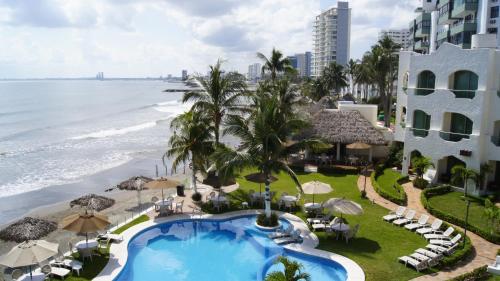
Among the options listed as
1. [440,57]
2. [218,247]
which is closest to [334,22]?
[440,57]

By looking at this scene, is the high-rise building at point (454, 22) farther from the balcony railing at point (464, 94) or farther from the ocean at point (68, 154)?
the ocean at point (68, 154)

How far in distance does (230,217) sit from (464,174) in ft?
43.1

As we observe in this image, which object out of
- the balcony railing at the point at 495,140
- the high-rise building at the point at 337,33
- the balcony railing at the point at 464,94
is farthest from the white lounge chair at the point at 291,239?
the high-rise building at the point at 337,33

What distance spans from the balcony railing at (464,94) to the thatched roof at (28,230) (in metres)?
23.7

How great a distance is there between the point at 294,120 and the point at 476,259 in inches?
361

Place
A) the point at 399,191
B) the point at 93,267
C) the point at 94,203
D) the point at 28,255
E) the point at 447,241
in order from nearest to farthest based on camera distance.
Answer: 1. the point at 28,255
2. the point at 93,267
3. the point at 447,241
4. the point at 94,203
5. the point at 399,191

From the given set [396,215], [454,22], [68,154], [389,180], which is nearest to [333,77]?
[454,22]

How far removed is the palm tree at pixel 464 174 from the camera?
22.7 m

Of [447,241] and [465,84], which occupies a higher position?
[465,84]

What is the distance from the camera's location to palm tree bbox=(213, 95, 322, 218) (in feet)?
60.6

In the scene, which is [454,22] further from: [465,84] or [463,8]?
[465,84]

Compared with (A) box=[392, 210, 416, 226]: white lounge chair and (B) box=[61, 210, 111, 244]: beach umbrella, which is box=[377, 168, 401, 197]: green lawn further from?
(B) box=[61, 210, 111, 244]: beach umbrella

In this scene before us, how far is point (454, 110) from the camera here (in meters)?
25.0

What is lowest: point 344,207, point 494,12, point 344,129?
point 344,207
